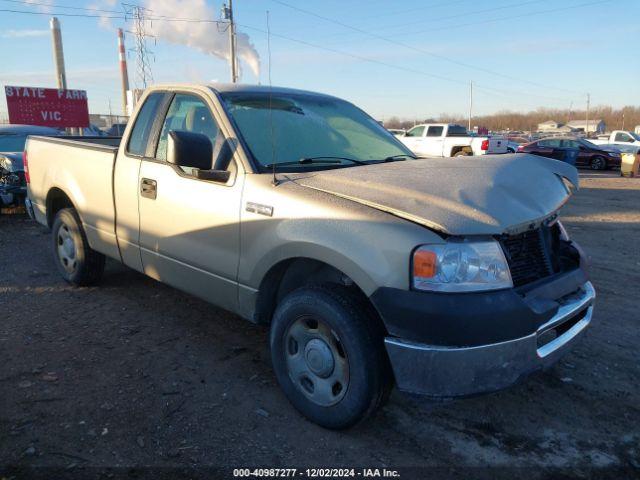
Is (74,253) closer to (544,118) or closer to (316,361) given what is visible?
(316,361)

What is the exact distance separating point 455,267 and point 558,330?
81 cm

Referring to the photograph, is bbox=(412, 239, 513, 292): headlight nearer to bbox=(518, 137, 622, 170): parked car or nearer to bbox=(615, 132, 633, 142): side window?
bbox=(518, 137, 622, 170): parked car

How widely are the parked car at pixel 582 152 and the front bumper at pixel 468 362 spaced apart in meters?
23.0

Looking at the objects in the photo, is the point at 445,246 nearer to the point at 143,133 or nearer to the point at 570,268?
the point at 570,268

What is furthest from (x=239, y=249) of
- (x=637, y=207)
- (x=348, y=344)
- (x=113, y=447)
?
(x=637, y=207)

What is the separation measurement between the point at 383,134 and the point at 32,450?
3241 millimetres

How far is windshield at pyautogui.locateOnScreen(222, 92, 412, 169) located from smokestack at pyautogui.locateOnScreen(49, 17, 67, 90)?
1166 inches

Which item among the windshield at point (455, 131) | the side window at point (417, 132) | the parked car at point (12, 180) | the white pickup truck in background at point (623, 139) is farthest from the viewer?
the white pickup truck in background at point (623, 139)

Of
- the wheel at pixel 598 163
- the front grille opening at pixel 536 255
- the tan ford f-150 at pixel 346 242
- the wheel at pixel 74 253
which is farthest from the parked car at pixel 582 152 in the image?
the tan ford f-150 at pixel 346 242

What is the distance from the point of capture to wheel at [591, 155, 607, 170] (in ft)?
75.5

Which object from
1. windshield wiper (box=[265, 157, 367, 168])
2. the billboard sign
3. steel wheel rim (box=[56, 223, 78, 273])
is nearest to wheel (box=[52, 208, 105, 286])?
steel wheel rim (box=[56, 223, 78, 273])

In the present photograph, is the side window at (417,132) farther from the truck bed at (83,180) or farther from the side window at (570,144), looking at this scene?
the truck bed at (83,180)

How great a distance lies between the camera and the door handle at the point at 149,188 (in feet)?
12.3

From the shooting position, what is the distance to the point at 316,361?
9.05ft
